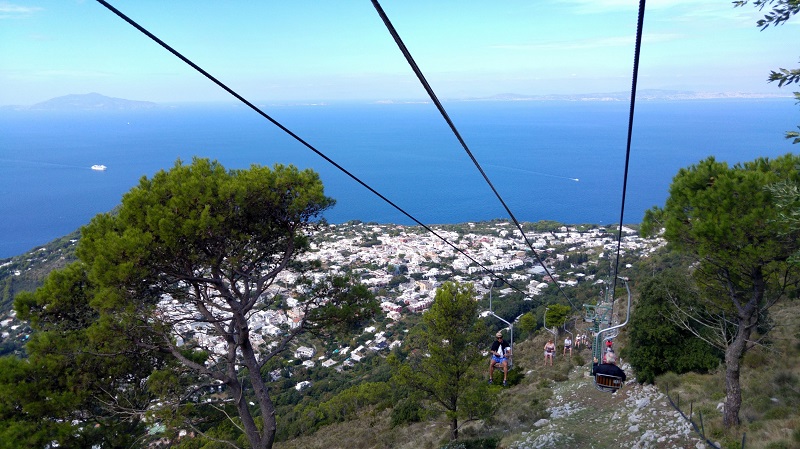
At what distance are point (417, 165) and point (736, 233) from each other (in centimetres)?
8406

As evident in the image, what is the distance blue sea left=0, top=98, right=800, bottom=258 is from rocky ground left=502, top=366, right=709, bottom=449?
156ft

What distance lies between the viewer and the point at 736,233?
5.73 m

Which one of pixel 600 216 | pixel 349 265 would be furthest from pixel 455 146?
pixel 349 265

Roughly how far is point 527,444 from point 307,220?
5.09m

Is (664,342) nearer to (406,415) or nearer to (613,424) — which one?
(613,424)

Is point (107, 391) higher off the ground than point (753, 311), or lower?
lower

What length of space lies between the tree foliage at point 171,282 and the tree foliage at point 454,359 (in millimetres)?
2264

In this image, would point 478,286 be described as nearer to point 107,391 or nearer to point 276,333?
point 276,333

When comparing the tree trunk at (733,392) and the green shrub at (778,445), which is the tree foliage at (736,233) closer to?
the tree trunk at (733,392)

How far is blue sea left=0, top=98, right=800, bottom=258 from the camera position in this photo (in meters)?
61.0

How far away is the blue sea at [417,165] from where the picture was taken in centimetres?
6103

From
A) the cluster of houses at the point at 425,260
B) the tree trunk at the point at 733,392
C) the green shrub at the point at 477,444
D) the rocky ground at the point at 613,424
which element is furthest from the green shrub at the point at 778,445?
the cluster of houses at the point at 425,260

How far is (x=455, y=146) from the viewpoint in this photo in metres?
114

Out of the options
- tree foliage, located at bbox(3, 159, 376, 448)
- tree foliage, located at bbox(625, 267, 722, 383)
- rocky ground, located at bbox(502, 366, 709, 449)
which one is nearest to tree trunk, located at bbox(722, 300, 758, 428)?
rocky ground, located at bbox(502, 366, 709, 449)
